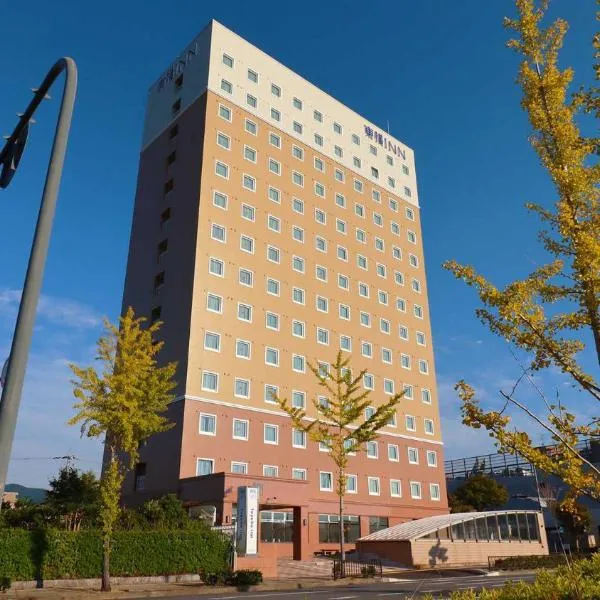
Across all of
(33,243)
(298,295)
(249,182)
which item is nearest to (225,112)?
(249,182)

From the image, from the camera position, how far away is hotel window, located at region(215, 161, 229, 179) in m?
52.3

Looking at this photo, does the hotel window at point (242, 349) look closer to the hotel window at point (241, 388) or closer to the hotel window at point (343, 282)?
the hotel window at point (241, 388)

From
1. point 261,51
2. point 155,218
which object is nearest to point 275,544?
point 155,218

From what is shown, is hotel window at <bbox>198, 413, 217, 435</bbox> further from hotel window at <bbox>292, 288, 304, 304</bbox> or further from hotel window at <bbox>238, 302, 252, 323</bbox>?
hotel window at <bbox>292, 288, 304, 304</bbox>

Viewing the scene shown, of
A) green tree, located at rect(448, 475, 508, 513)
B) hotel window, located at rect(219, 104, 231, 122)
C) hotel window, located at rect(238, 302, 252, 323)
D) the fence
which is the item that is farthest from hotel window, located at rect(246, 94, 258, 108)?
green tree, located at rect(448, 475, 508, 513)

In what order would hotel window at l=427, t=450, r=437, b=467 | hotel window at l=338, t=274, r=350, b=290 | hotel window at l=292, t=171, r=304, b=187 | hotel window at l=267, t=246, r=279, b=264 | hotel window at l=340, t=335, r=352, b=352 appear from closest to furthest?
hotel window at l=267, t=246, r=279, b=264 → hotel window at l=340, t=335, r=352, b=352 → hotel window at l=338, t=274, r=350, b=290 → hotel window at l=292, t=171, r=304, b=187 → hotel window at l=427, t=450, r=437, b=467

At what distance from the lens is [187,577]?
30.0m

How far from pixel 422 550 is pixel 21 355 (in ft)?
136

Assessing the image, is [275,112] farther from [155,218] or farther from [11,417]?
[11,417]

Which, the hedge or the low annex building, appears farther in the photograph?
the low annex building

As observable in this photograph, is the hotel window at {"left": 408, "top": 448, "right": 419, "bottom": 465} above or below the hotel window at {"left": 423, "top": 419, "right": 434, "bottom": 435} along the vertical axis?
below

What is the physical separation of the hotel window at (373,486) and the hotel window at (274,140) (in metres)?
33.9

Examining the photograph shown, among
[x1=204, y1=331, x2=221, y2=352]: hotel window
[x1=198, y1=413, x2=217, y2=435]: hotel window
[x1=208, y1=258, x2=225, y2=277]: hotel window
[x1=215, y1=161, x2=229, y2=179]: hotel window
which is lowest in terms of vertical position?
[x1=198, y1=413, x2=217, y2=435]: hotel window

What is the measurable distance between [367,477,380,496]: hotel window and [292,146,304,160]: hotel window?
32998 mm
